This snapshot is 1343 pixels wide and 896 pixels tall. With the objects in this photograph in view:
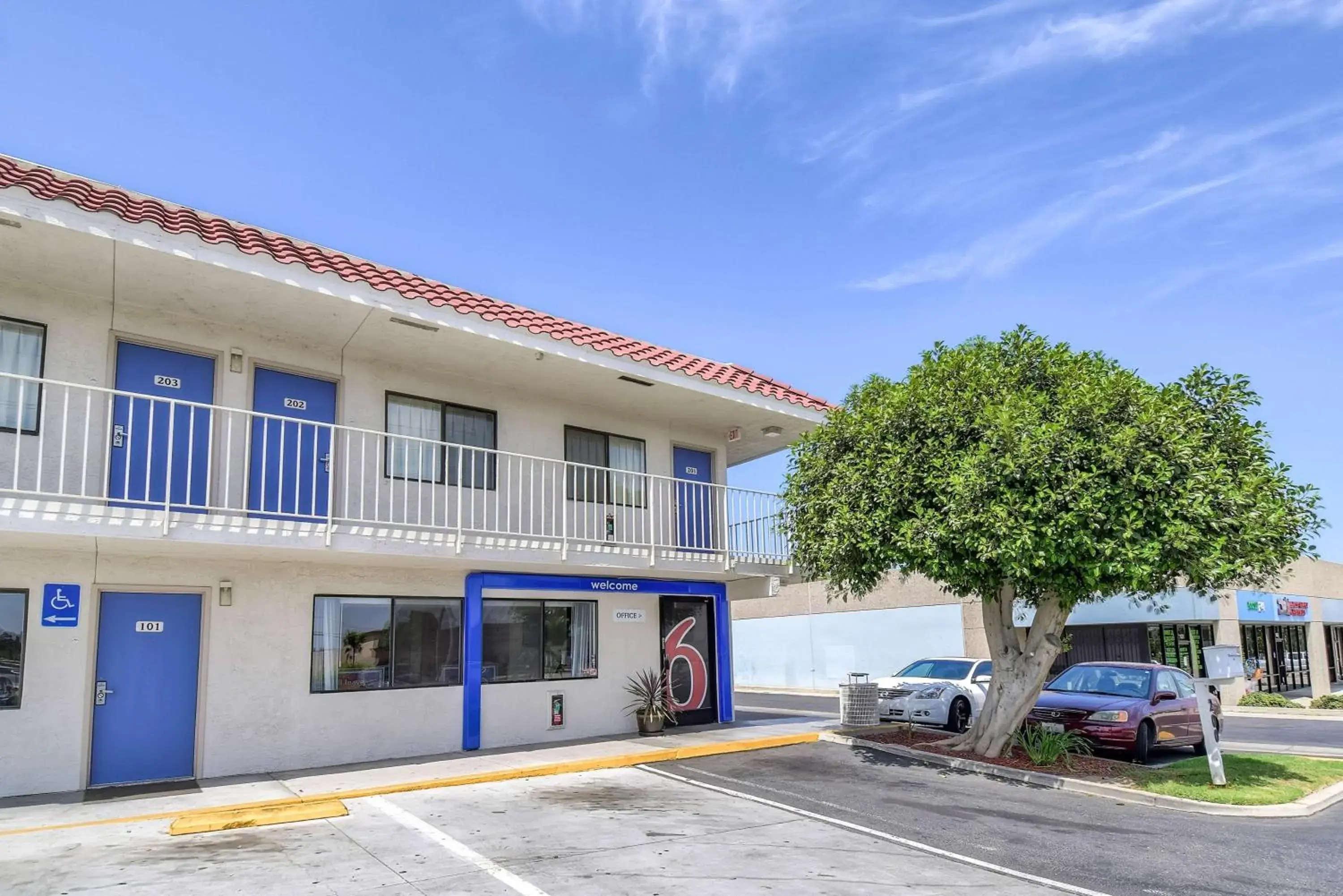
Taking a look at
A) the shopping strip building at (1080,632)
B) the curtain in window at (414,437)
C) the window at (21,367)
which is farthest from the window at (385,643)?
the shopping strip building at (1080,632)

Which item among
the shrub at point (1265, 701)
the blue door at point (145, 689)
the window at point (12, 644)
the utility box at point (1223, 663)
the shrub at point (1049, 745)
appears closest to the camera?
the window at point (12, 644)

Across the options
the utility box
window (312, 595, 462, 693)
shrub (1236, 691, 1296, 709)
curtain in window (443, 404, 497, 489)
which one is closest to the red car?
the utility box

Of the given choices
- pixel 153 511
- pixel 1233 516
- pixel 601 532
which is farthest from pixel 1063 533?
pixel 153 511

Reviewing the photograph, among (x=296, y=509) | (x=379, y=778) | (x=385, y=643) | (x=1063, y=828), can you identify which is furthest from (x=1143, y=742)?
(x=296, y=509)

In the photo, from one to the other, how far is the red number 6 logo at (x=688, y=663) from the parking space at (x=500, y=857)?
6.25 m

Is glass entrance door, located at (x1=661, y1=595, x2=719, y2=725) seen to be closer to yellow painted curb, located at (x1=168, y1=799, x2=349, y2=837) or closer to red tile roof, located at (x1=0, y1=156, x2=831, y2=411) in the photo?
red tile roof, located at (x1=0, y1=156, x2=831, y2=411)

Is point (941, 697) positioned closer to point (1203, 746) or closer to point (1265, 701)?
point (1203, 746)

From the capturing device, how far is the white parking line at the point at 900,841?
24.3ft

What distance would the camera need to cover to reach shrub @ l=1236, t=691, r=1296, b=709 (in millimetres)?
25312

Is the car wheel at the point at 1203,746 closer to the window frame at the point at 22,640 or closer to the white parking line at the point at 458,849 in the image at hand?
the white parking line at the point at 458,849

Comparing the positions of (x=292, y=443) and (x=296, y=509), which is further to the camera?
(x=292, y=443)

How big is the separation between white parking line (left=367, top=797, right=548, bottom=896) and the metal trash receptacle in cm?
893

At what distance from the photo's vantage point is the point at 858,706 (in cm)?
1647

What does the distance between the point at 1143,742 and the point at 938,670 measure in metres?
4.53
